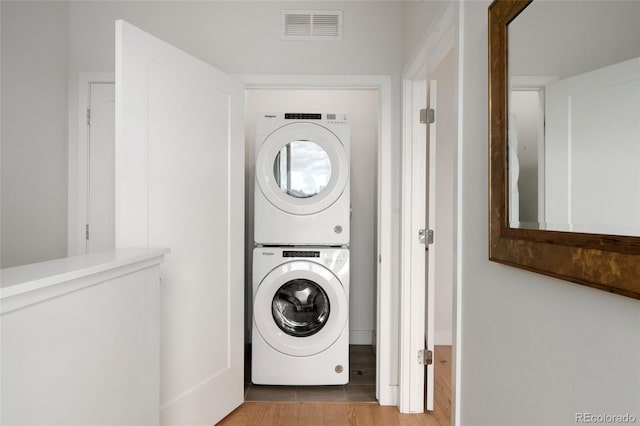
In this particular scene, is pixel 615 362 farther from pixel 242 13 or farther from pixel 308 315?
pixel 242 13

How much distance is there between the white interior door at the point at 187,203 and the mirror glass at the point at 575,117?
1.38m

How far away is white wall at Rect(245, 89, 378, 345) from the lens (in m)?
3.37

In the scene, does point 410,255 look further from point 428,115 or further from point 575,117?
point 575,117

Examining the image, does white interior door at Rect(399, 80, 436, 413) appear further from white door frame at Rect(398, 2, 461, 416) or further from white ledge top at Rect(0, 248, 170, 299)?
white ledge top at Rect(0, 248, 170, 299)

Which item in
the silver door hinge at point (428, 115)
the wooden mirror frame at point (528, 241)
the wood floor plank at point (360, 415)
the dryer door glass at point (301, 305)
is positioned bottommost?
the wood floor plank at point (360, 415)

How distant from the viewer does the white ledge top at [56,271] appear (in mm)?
717

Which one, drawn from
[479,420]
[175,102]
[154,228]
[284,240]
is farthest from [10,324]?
[284,240]

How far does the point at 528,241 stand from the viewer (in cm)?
84

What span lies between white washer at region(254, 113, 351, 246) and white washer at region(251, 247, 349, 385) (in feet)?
0.33

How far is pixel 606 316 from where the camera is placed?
0.64 meters

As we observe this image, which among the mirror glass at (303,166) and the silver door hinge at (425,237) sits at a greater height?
the mirror glass at (303,166)

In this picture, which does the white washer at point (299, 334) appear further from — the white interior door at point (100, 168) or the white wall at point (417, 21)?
the white wall at point (417, 21)

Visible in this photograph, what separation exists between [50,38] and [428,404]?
3.00 m


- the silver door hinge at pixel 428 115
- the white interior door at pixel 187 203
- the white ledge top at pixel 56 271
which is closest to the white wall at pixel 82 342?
the white ledge top at pixel 56 271
